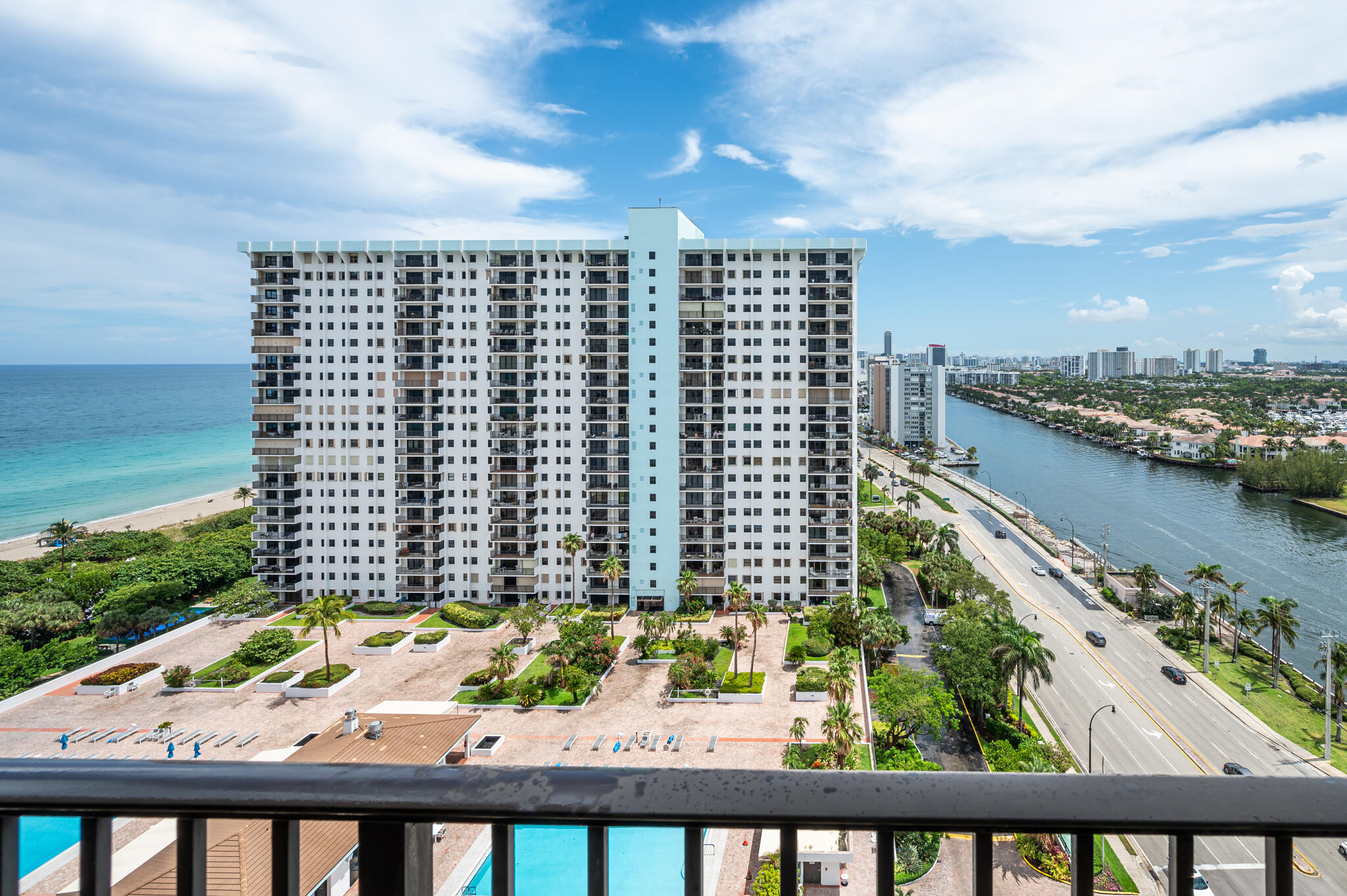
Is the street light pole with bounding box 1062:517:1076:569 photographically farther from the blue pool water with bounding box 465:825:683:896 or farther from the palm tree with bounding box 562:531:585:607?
the blue pool water with bounding box 465:825:683:896

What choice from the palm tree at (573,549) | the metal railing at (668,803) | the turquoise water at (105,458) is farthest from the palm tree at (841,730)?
the turquoise water at (105,458)

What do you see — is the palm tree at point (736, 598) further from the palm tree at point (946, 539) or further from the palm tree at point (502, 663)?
the palm tree at point (946, 539)

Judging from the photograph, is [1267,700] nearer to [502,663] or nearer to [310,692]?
[502,663]

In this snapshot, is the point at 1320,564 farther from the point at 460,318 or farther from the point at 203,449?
the point at 203,449

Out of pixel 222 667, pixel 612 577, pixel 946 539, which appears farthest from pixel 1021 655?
pixel 222 667

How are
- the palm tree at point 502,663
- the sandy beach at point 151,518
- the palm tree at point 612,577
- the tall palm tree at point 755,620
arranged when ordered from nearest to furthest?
the palm tree at point 502,663 → the tall palm tree at point 755,620 → the palm tree at point 612,577 → the sandy beach at point 151,518

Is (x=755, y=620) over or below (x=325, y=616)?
below

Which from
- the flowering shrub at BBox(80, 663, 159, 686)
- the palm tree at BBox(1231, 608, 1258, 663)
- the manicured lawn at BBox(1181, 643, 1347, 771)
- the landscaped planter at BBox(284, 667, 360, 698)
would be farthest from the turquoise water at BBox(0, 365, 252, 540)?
the palm tree at BBox(1231, 608, 1258, 663)
